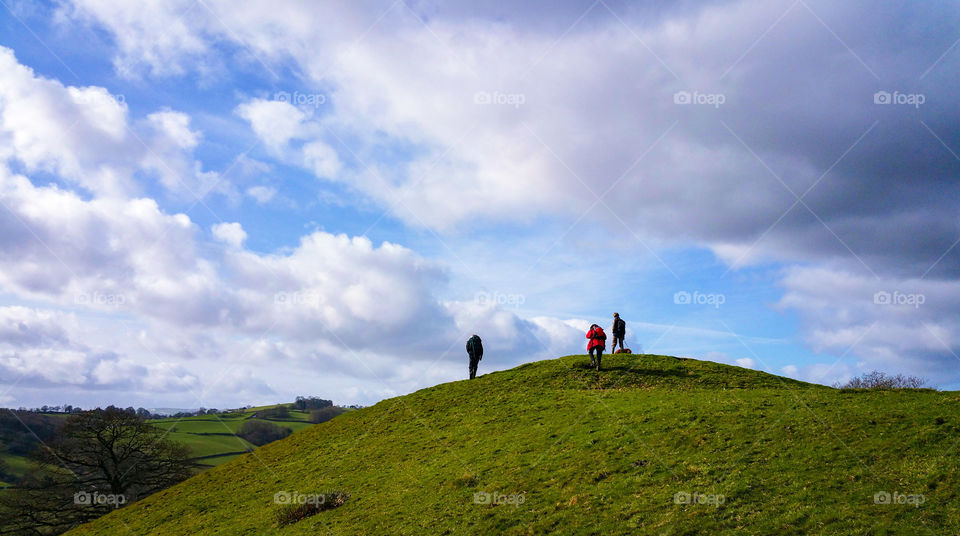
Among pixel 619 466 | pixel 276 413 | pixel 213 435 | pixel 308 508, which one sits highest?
pixel 619 466

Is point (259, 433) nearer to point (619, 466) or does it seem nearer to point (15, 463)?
point (15, 463)

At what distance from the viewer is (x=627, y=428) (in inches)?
982

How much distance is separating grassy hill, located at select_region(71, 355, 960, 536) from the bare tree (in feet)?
54.7

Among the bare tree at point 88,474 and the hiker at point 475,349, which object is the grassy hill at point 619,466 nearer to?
the hiker at point 475,349

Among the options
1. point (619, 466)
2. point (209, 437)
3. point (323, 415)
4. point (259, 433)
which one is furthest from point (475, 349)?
point (323, 415)

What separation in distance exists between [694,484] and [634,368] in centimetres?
2045

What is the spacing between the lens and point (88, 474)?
162 ft

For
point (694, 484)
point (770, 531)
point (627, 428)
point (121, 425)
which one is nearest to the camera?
point (770, 531)

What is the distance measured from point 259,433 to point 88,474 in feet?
228

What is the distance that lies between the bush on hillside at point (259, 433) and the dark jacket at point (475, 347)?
280 ft

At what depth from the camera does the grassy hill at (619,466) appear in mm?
15906

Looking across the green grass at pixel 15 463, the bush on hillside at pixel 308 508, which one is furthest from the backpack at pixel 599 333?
the green grass at pixel 15 463

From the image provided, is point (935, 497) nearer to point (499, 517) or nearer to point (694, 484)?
point (694, 484)

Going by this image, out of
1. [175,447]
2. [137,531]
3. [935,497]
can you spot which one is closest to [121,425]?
[175,447]
